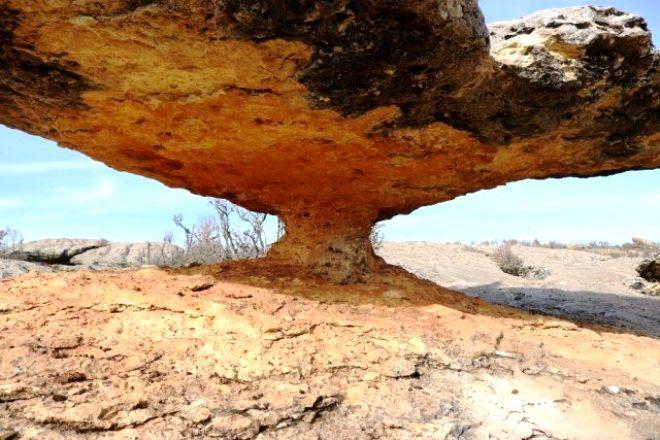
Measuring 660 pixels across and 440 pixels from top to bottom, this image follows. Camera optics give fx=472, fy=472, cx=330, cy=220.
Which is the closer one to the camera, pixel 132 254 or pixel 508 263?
pixel 508 263

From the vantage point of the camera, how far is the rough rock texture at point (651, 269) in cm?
916

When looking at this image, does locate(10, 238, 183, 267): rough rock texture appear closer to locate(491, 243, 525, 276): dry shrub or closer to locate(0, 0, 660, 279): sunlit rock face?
locate(491, 243, 525, 276): dry shrub

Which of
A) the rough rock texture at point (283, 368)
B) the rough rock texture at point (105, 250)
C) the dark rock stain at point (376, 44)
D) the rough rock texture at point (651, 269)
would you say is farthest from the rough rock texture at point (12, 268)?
the rough rock texture at point (651, 269)

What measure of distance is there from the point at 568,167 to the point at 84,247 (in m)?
14.4

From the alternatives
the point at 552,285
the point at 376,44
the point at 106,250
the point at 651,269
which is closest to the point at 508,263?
the point at 651,269

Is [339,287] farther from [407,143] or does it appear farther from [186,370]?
[186,370]

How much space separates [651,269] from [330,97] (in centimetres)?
905

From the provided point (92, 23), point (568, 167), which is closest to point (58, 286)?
point (92, 23)

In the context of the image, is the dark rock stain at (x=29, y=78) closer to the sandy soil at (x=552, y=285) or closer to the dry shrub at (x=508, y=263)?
the sandy soil at (x=552, y=285)

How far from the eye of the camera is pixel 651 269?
9.23 metres

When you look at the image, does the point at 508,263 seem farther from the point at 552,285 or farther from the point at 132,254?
the point at 132,254

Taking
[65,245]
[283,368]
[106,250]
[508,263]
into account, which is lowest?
[508,263]

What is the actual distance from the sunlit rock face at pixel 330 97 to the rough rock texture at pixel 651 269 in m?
5.92

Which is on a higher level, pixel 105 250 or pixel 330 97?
pixel 330 97
